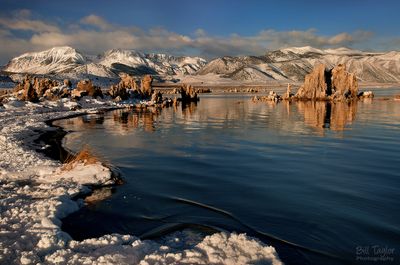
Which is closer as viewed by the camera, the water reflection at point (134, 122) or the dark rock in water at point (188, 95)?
the water reflection at point (134, 122)

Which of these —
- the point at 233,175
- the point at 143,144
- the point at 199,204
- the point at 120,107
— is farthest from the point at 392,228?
the point at 120,107

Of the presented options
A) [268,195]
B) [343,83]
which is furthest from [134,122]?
[343,83]

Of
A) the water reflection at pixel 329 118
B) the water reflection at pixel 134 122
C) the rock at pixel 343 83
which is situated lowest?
the water reflection at pixel 134 122

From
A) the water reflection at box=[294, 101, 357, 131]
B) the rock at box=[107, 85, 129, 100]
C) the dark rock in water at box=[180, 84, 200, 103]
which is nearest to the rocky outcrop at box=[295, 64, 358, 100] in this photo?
the dark rock in water at box=[180, 84, 200, 103]

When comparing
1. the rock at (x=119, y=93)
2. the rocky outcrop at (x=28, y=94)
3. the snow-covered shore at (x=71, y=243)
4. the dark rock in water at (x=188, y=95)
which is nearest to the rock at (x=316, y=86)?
the dark rock in water at (x=188, y=95)

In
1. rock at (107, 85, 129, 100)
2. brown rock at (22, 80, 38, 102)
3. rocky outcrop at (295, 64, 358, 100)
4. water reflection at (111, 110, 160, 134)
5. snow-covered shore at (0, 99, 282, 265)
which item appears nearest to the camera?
snow-covered shore at (0, 99, 282, 265)

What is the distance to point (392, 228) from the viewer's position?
9859 mm

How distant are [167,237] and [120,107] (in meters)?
60.2

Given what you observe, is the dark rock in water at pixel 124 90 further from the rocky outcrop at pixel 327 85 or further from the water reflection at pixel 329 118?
the water reflection at pixel 329 118

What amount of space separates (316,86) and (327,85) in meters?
3.41

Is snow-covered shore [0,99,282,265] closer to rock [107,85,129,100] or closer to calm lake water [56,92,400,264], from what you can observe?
calm lake water [56,92,400,264]

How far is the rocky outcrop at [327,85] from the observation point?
8756cm

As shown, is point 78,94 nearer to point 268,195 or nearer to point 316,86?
point 316,86

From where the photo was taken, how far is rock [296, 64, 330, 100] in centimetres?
8800
